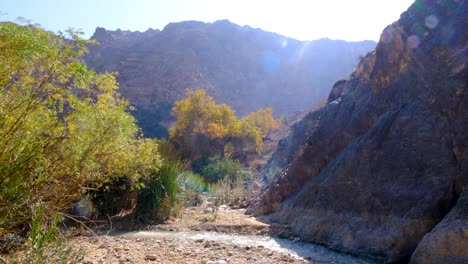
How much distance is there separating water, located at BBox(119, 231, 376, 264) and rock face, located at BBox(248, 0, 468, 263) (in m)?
0.33

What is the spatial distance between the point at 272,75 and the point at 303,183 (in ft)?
225

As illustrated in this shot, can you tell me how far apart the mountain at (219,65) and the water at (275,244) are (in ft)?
140

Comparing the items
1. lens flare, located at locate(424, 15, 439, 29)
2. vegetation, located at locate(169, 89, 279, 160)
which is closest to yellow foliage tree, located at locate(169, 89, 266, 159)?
vegetation, located at locate(169, 89, 279, 160)

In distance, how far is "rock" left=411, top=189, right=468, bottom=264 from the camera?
562cm

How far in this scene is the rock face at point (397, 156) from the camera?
23.0 ft

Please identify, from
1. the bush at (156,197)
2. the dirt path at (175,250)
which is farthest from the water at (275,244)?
the bush at (156,197)

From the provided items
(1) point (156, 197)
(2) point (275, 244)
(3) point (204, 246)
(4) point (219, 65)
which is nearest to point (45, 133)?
(3) point (204, 246)

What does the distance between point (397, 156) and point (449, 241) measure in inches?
108

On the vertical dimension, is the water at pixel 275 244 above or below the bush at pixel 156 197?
below

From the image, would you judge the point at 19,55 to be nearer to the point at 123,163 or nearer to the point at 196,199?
the point at 123,163

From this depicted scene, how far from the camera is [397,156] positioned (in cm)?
832

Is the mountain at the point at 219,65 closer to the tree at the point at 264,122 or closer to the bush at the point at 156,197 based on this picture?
the tree at the point at 264,122

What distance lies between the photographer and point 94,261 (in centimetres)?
596

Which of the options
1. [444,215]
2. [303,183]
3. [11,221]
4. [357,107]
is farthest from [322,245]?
[11,221]
